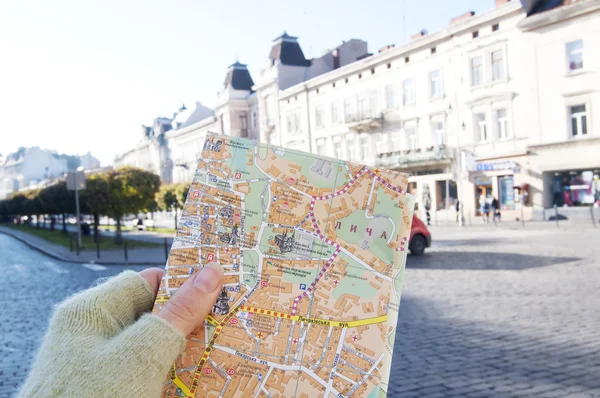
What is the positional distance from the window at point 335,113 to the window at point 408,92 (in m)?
8.15

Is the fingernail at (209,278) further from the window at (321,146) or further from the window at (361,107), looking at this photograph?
the window at (321,146)

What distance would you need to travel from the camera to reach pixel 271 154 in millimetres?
1523

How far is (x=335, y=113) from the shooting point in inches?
1955

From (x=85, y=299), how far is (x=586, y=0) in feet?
112

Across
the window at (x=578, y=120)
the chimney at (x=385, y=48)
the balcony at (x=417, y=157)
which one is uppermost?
the chimney at (x=385, y=48)

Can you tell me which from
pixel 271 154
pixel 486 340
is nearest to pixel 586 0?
pixel 486 340

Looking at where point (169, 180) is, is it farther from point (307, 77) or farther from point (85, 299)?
point (85, 299)

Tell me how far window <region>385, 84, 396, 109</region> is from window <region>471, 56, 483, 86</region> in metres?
7.76

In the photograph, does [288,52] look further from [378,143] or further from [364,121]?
[378,143]

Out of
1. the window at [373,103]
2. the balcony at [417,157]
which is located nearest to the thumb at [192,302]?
→ the balcony at [417,157]

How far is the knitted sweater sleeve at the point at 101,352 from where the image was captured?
1257mm

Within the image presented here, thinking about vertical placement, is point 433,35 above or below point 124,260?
above

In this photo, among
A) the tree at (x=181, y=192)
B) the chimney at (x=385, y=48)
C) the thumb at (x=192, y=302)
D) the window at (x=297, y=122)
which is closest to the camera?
the thumb at (x=192, y=302)

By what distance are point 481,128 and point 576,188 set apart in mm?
7456
